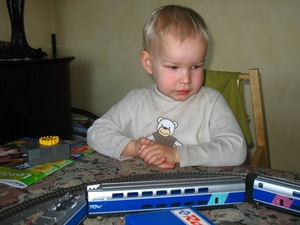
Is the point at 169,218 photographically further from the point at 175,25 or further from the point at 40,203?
the point at 175,25

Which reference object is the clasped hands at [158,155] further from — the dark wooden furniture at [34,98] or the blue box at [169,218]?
the dark wooden furniture at [34,98]

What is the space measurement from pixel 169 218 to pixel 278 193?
0.19 metres

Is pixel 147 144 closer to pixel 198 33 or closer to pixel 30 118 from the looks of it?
pixel 198 33

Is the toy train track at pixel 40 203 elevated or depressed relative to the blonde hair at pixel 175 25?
depressed

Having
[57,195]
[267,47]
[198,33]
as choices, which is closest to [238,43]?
[267,47]

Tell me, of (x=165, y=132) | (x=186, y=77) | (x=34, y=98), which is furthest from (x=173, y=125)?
(x=34, y=98)

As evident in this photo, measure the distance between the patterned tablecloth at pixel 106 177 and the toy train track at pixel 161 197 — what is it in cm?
1

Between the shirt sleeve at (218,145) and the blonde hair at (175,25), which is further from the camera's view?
the blonde hair at (175,25)

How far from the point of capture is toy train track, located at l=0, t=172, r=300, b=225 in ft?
1.65

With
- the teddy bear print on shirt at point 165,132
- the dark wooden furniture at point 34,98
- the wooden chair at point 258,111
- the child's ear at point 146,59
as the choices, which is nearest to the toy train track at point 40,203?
the teddy bear print on shirt at point 165,132

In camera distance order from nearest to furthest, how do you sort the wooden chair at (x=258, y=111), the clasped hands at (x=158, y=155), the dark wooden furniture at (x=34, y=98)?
the clasped hands at (x=158, y=155)
the wooden chair at (x=258, y=111)
the dark wooden furniture at (x=34, y=98)

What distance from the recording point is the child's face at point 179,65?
0.92 m

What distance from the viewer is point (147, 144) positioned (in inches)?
32.3

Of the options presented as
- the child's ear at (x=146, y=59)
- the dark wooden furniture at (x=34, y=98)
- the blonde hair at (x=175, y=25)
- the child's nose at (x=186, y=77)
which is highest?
the blonde hair at (x=175, y=25)
